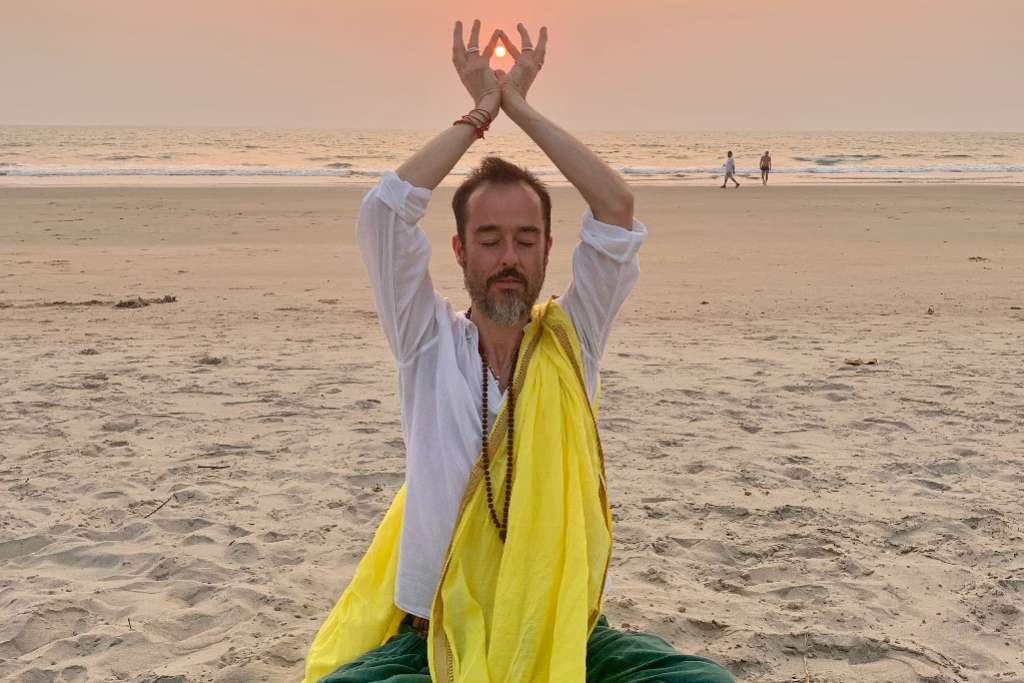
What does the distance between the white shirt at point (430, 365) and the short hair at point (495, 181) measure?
13 centimetres

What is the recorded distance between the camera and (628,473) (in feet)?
17.8

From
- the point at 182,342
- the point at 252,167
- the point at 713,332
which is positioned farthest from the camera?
the point at 252,167

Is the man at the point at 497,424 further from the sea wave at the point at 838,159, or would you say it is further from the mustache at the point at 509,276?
the sea wave at the point at 838,159

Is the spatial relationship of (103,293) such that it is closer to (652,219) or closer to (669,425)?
(669,425)

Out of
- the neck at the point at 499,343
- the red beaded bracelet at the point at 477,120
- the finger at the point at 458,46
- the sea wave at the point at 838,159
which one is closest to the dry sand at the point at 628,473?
the neck at the point at 499,343

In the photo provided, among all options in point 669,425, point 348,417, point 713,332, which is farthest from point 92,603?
point 713,332

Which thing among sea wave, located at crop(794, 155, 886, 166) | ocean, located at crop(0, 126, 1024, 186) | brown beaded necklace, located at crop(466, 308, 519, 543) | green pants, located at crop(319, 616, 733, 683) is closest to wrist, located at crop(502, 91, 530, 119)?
brown beaded necklace, located at crop(466, 308, 519, 543)

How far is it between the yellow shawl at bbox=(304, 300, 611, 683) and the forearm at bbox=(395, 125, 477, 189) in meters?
0.50

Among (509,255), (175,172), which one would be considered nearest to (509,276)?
(509,255)

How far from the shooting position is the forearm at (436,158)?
259 cm

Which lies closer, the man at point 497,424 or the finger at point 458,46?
the man at point 497,424

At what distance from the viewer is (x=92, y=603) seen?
3.86 meters

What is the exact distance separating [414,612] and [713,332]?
7.12 metres

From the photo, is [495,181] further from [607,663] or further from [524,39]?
[607,663]
